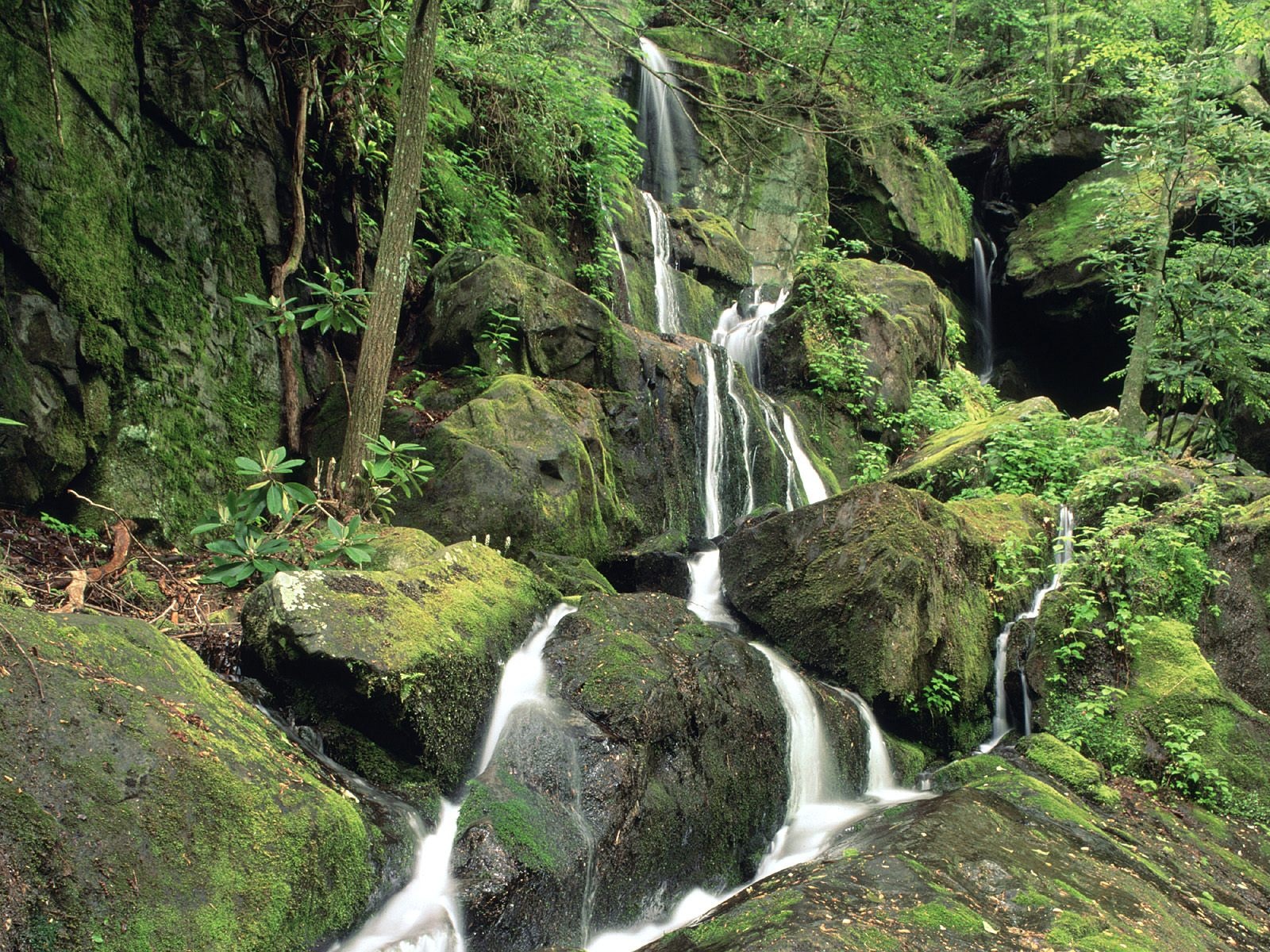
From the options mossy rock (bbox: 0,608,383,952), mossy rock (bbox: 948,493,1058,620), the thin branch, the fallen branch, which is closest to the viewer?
mossy rock (bbox: 0,608,383,952)

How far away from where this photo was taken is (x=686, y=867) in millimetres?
4777

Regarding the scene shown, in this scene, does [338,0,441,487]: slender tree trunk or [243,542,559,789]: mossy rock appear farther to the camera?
[338,0,441,487]: slender tree trunk

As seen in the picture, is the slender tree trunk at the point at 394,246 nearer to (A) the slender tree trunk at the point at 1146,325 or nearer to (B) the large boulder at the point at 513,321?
(B) the large boulder at the point at 513,321

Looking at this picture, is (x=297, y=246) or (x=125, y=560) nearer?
(x=125, y=560)

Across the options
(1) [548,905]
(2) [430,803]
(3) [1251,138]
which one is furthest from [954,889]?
(3) [1251,138]

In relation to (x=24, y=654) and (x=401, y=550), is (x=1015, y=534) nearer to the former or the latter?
(x=401, y=550)

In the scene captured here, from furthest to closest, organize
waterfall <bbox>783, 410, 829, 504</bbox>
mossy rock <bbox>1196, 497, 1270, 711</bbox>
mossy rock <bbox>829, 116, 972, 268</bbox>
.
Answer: mossy rock <bbox>829, 116, 972, 268</bbox>, waterfall <bbox>783, 410, 829, 504</bbox>, mossy rock <bbox>1196, 497, 1270, 711</bbox>

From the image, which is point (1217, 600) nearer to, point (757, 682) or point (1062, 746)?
point (1062, 746)

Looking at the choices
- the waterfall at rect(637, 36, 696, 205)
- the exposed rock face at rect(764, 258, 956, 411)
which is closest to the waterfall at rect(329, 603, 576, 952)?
the exposed rock face at rect(764, 258, 956, 411)

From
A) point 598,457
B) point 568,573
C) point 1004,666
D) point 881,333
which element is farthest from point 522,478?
point 881,333

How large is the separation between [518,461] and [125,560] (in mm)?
3167

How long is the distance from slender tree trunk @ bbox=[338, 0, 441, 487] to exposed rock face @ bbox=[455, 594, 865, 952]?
2.11 meters

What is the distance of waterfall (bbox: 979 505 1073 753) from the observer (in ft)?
23.7

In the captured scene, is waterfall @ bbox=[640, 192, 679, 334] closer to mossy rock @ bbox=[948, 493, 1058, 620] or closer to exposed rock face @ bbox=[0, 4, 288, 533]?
mossy rock @ bbox=[948, 493, 1058, 620]
